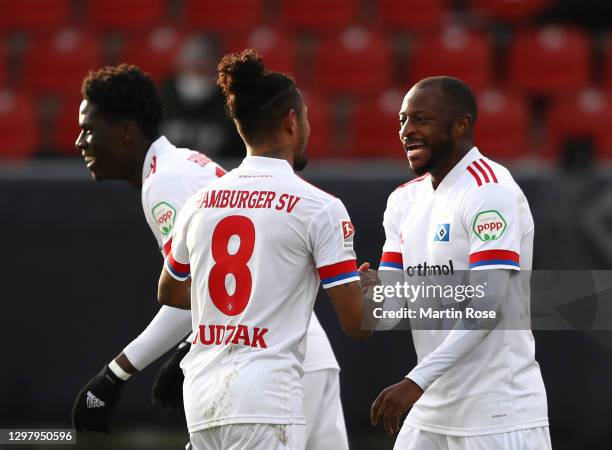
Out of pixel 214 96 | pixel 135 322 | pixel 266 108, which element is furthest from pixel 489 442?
pixel 214 96

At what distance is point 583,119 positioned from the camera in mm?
10031

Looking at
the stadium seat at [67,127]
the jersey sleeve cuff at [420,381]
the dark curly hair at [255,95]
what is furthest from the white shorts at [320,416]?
the stadium seat at [67,127]

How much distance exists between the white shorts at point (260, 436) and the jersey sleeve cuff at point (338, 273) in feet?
1.62

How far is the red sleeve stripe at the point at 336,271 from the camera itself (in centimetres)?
387

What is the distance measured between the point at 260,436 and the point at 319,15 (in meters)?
7.33

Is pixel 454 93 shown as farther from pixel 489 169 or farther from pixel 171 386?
pixel 171 386

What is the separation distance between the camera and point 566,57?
412 inches

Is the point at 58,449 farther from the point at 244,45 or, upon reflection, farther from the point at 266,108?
the point at 266,108

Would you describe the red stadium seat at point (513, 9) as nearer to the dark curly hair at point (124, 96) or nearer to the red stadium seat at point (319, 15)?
the red stadium seat at point (319, 15)

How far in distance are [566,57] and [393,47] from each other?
1.56 meters

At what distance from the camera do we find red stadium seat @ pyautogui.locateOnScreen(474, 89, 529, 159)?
381 inches

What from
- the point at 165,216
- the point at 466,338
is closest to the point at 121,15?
the point at 165,216

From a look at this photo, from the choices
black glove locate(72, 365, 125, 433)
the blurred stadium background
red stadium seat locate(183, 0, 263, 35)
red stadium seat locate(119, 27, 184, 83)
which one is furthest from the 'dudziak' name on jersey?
red stadium seat locate(183, 0, 263, 35)

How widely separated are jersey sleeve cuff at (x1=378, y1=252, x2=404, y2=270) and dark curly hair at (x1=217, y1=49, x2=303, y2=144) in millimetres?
806
